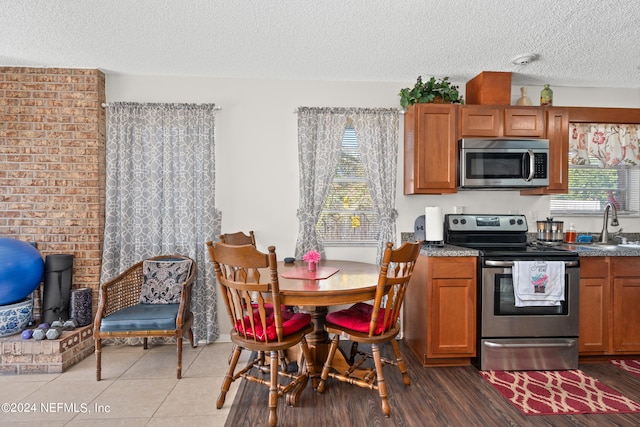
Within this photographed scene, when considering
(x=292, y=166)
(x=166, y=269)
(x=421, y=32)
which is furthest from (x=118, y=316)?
(x=421, y=32)

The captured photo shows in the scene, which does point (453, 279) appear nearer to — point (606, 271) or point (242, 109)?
point (606, 271)

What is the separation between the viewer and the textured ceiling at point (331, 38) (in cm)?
214

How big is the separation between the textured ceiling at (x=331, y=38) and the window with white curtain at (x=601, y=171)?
0.53 metres

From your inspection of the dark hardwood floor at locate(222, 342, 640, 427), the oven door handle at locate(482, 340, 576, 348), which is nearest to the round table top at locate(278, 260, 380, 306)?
the dark hardwood floor at locate(222, 342, 640, 427)

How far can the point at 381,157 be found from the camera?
128 inches

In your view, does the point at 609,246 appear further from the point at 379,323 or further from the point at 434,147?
the point at 379,323

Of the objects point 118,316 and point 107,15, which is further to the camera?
point 118,316

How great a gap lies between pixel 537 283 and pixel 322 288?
1.78 metres

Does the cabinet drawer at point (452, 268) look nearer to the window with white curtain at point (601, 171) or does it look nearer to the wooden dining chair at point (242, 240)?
the wooden dining chair at point (242, 240)

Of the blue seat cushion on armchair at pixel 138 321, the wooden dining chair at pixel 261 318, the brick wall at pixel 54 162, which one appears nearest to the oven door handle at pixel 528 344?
the wooden dining chair at pixel 261 318

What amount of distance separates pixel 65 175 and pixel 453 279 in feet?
11.8

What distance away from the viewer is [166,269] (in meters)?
2.97

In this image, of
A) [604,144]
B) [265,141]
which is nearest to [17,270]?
[265,141]

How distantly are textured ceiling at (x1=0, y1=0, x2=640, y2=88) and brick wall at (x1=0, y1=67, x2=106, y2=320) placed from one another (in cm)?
21
